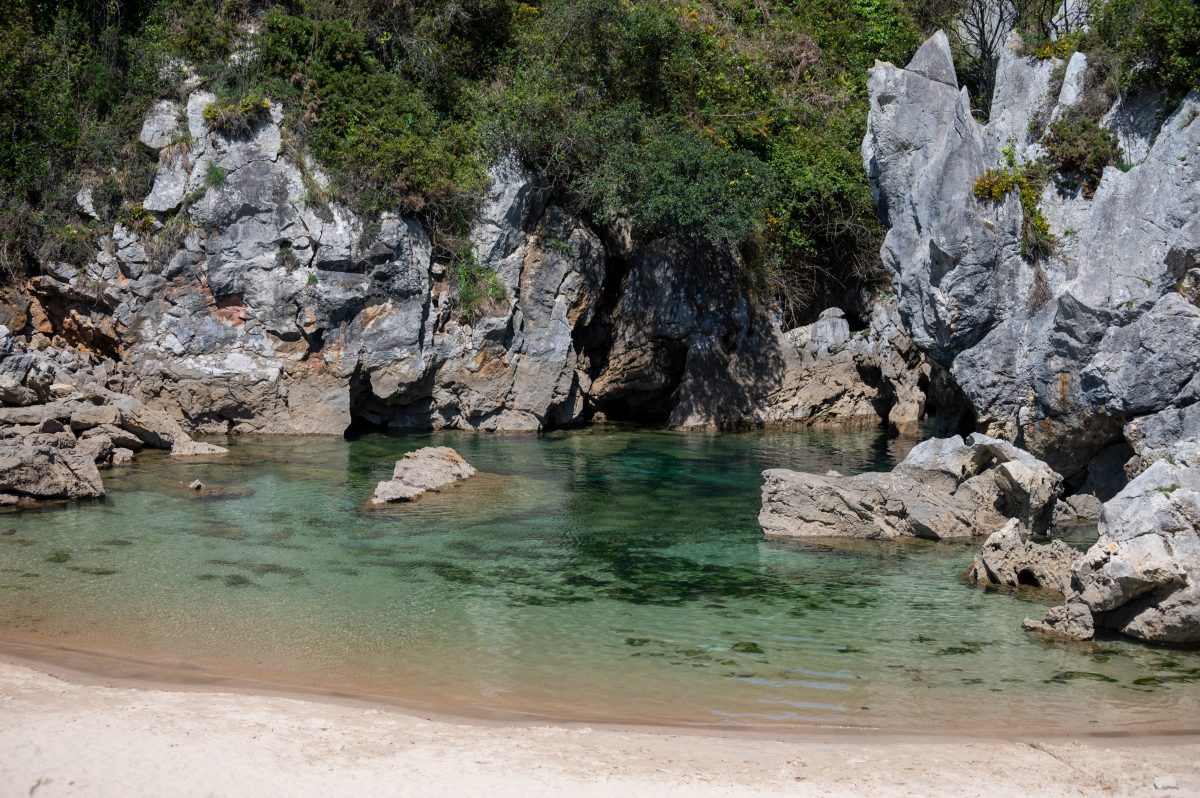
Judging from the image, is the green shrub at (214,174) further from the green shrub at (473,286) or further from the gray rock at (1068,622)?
the gray rock at (1068,622)

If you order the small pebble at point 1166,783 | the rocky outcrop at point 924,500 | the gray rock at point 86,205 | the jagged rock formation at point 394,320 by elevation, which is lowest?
the small pebble at point 1166,783

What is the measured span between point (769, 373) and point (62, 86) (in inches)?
660

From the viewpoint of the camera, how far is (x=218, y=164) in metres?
21.5

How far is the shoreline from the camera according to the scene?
713cm

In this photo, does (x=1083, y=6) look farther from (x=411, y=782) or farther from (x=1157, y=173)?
(x=411, y=782)

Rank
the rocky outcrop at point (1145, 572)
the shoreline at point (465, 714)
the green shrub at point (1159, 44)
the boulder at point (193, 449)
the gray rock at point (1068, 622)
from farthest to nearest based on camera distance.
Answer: the boulder at point (193, 449), the green shrub at point (1159, 44), the gray rock at point (1068, 622), the rocky outcrop at point (1145, 572), the shoreline at point (465, 714)

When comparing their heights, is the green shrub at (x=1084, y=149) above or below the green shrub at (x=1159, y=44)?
below

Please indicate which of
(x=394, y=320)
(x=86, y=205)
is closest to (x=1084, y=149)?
(x=394, y=320)

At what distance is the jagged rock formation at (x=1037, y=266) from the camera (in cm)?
1273

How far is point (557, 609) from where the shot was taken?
10172 millimetres

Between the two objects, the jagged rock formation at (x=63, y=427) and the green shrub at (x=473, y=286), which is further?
the green shrub at (x=473, y=286)

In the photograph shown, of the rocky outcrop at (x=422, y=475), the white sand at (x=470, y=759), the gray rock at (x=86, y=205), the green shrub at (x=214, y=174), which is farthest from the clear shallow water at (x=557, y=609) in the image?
the gray rock at (x=86, y=205)

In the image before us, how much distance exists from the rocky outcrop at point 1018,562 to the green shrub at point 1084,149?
19.8 ft

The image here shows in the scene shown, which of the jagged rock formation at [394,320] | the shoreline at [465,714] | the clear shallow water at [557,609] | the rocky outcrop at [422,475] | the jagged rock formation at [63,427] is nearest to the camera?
the shoreline at [465,714]
